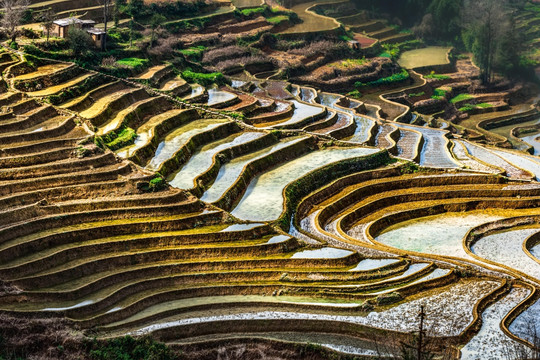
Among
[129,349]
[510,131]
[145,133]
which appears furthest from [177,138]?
[510,131]

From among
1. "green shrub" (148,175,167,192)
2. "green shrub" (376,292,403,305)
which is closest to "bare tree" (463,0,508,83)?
"green shrub" (148,175,167,192)

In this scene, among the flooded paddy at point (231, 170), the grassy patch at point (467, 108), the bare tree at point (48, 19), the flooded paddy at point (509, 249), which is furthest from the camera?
the grassy patch at point (467, 108)

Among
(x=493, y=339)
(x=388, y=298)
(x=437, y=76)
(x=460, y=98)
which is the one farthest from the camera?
(x=437, y=76)

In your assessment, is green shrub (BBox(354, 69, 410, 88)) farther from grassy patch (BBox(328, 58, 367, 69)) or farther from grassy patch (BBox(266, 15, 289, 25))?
grassy patch (BBox(266, 15, 289, 25))

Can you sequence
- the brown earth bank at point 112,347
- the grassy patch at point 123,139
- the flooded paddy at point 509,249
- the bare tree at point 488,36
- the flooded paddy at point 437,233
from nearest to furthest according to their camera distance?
the brown earth bank at point 112,347 < the flooded paddy at point 509,249 < the flooded paddy at point 437,233 < the grassy patch at point 123,139 < the bare tree at point 488,36

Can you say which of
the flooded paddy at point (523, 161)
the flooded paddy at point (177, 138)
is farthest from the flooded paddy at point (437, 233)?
the flooded paddy at point (177, 138)

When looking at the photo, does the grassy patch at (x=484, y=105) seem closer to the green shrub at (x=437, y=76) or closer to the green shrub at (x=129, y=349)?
Result: the green shrub at (x=437, y=76)

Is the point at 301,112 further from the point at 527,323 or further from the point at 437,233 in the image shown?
the point at 527,323
